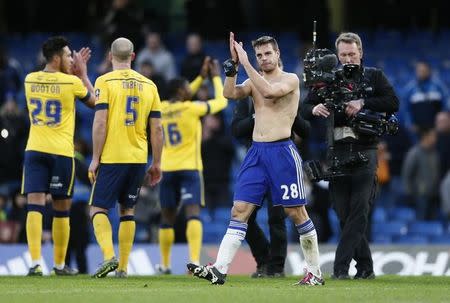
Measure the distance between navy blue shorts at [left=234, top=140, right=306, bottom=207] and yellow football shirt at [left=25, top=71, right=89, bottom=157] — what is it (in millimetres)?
2799

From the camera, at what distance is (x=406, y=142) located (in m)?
21.8

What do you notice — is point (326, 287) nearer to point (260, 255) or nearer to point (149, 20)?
point (260, 255)

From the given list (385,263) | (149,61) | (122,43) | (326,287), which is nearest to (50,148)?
(122,43)

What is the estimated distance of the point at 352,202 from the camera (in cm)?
1377

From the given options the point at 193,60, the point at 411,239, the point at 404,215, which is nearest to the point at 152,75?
the point at 193,60

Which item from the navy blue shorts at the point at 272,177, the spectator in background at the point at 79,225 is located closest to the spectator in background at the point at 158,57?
the spectator in background at the point at 79,225

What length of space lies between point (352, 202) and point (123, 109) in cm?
253

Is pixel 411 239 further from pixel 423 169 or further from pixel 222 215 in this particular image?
pixel 222 215

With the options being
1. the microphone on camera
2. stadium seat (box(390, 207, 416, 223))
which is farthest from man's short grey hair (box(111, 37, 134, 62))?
stadium seat (box(390, 207, 416, 223))

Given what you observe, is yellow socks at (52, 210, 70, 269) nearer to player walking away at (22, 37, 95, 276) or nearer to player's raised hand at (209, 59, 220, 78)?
player walking away at (22, 37, 95, 276)

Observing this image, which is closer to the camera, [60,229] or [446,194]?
[60,229]

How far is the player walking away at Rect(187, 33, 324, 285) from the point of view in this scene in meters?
12.1

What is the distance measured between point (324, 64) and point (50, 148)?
3.16m

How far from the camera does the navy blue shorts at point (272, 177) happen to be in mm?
12156
